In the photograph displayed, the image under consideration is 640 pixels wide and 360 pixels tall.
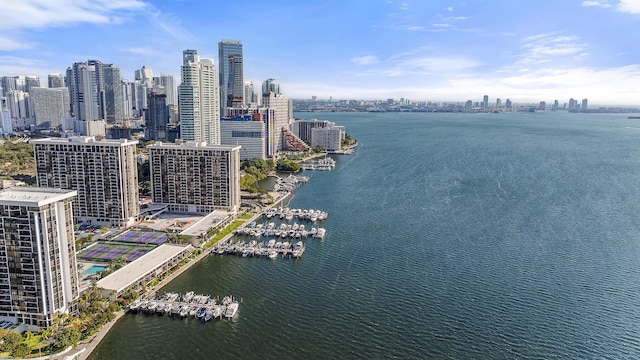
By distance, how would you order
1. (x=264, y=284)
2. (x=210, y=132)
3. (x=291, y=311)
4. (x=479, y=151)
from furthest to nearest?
(x=479, y=151)
(x=210, y=132)
(x=264, y=284)
(x=291, y=311)

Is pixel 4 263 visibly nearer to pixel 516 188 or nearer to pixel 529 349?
pixel 529 349

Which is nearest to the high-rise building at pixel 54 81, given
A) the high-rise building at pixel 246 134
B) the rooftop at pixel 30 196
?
the high-rise building at pixel 246 134

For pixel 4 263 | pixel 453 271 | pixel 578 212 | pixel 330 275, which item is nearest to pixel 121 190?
pixel 4 263

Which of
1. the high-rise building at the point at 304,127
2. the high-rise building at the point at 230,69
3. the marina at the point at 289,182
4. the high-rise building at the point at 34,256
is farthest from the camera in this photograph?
the high-rise building at the point at 230,69

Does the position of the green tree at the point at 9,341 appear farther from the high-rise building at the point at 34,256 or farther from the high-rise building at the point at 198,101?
the high-rise building at the point at 198,101

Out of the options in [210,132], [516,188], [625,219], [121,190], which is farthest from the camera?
[210,132]
